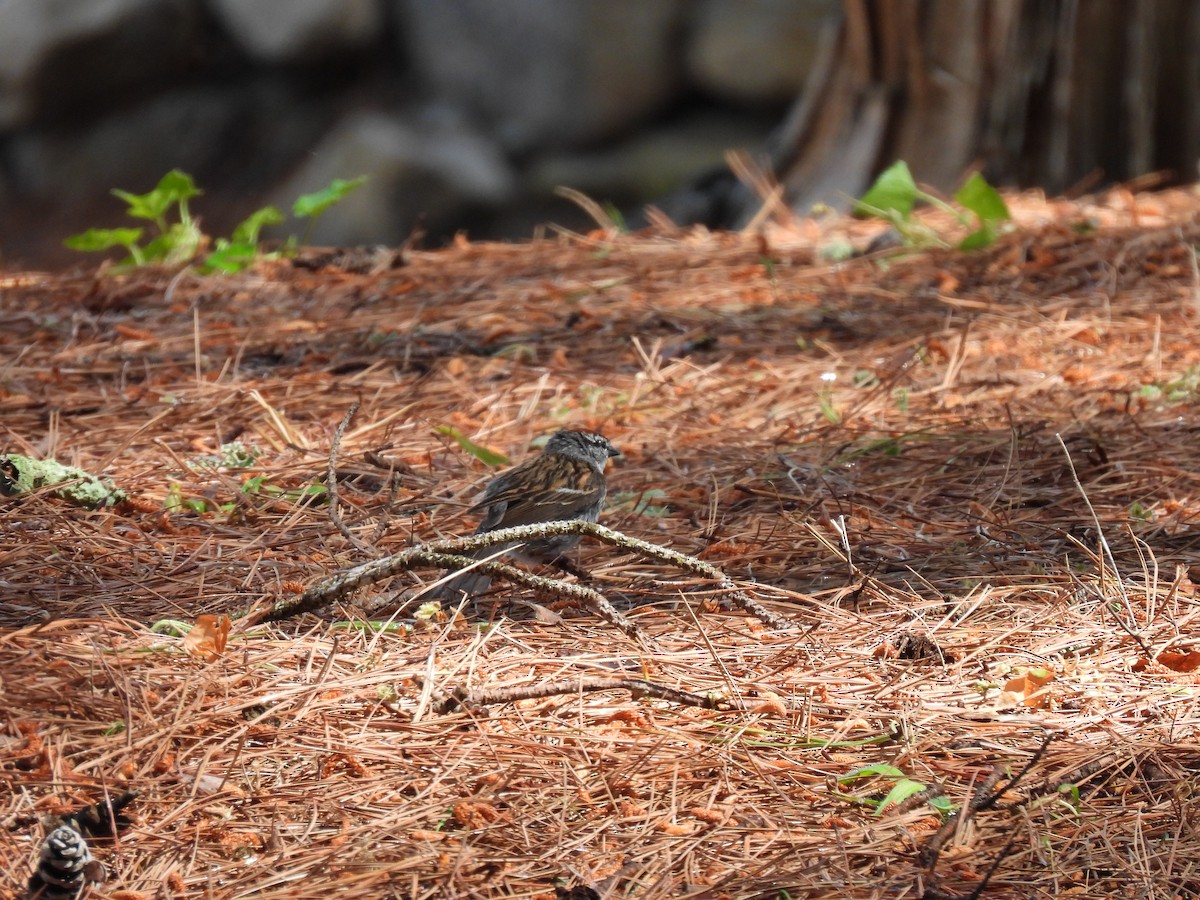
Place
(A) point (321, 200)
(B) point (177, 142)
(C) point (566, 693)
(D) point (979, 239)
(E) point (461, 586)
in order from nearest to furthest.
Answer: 1. (C) point (566, 693)
2. (E) point (461, 586)
3. (A) point (321, 200)
4. (D) point (979, 239)
5. (B) point (177, 142)

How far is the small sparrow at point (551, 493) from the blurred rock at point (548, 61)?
9714 millimetres

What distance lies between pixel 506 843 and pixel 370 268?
13.7 ft

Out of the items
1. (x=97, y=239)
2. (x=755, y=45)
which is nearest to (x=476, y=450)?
(x=97, y=239)

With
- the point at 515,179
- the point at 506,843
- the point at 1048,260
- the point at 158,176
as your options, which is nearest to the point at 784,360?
the point at 1048,260

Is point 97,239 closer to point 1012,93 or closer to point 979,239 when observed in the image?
point 979,239

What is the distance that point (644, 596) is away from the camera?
9.70 ft

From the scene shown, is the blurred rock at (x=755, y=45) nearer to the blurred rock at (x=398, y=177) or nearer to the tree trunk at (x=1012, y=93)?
the blurred rock at (x=398, y=177)

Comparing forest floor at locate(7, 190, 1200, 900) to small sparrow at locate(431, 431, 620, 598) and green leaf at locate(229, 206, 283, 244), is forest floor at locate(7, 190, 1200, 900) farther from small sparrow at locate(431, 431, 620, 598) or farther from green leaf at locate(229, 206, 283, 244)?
green leaf at locate(229, 206, 283, 244)

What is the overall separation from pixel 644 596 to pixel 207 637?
100 cm

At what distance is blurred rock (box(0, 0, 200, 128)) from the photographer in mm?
12242

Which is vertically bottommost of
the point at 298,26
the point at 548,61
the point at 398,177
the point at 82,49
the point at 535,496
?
the point at 398,177

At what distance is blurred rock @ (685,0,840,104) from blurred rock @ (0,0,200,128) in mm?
5043

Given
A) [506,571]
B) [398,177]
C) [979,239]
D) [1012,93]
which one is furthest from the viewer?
[398,177]

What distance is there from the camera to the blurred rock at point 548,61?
40.8ft
